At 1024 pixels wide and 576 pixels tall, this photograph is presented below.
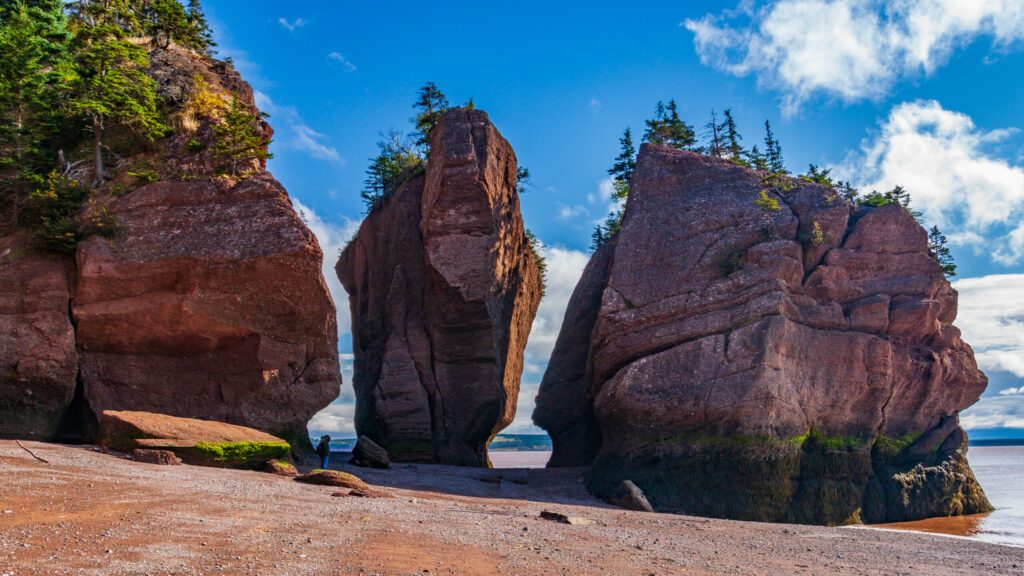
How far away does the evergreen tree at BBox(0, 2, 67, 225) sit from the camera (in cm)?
2486

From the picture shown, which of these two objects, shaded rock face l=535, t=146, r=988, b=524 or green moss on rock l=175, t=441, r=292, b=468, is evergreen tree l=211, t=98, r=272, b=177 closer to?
green moss on rock l=175, t=441, r=292, b=468

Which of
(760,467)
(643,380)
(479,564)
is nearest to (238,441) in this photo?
(479,564)

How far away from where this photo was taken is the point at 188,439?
63.0 feet

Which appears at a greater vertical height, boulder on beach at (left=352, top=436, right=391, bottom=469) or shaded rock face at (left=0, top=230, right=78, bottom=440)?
shaded rock face at (left=0, top=230, right=78, bottom=440)

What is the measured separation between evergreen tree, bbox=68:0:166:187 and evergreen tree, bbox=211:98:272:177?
93.6 inches

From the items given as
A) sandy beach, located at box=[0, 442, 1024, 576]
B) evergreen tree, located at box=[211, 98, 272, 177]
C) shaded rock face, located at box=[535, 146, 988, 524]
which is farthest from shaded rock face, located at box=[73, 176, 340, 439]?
shaded rock face, located at box=[535, 146, 988, 524]

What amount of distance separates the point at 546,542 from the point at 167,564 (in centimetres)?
630

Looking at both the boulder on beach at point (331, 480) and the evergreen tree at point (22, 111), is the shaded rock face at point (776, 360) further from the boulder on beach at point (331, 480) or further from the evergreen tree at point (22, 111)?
the evergreen tree at point (22, 111)

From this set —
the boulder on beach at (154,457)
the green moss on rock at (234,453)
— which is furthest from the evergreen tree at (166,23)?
the boulder on beach at (154,457)

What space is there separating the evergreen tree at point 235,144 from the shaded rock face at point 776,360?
15.8m

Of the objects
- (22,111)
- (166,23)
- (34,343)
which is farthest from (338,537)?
(166,23)

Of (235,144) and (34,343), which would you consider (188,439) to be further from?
(235,144)

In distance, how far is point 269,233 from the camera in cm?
2441

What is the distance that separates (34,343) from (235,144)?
32.2 ft
